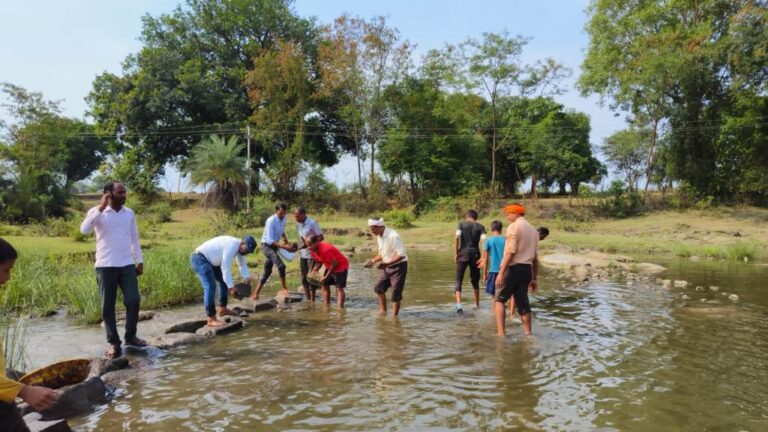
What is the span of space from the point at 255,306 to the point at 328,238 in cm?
1546

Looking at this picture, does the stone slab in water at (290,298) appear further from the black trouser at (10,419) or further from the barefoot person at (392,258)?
the black trouser at (10,419)

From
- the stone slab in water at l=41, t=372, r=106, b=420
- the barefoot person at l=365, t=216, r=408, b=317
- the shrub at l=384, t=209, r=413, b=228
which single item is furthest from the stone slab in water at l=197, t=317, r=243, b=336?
the shrub at l=384, t=209, r=413, b=228

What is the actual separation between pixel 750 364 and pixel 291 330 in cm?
637

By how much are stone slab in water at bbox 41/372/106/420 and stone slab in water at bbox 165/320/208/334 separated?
104 inches

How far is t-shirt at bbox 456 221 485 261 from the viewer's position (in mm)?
9797

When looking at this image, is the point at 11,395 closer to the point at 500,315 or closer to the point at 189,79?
the point at 500,315

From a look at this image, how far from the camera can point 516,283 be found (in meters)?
7.69

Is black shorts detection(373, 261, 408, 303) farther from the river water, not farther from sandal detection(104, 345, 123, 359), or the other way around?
sandal detection(104, 345, 123, 359)

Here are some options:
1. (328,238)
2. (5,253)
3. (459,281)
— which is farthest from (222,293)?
(328,238)

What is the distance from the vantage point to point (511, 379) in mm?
5977

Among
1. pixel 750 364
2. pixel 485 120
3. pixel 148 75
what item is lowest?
pixel 750 364

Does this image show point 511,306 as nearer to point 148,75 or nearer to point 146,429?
point 146,429

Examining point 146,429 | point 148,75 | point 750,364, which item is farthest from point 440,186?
point 146,429

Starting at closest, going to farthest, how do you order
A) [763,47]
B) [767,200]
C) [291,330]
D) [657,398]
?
[657,398]
[291,330]
[763,47]
[767,200]
